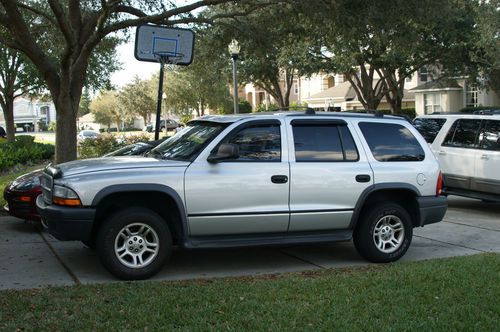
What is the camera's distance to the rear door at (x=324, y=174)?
6625mm

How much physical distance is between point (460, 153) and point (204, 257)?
20.6 ft

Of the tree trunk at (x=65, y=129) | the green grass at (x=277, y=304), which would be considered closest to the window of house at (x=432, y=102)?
the tree trunk at (x=65, y=129)

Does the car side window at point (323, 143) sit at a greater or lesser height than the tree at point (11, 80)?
lesser

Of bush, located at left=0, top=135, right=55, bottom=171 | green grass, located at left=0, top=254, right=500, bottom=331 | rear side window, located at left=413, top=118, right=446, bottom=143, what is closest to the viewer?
green grass, located at left=0, top=254, right=500, bottom=331

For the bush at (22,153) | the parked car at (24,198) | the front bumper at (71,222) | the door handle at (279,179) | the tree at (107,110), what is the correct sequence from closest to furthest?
the front bumper at (71,222), the door handle at (279,179), the parked car at (24,198), the bush at (22,153), the tree at (107,110)

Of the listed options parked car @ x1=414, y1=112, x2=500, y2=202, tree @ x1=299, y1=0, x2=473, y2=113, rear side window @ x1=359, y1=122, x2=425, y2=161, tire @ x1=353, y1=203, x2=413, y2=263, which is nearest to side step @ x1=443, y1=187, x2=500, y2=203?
parked car @ x1=414, y1=112, x2=500, y2=202

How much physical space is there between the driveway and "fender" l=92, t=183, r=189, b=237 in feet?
2.25

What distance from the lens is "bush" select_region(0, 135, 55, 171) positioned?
1881cm

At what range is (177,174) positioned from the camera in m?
6.16

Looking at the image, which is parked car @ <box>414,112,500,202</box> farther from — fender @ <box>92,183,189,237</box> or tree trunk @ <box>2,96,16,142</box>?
tree trunk @ <box>2,96,16,142</box>

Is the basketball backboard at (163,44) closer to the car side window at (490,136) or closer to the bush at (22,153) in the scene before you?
the car side window at (490,136)

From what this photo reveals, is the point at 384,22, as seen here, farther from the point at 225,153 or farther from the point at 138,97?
the point at 138,97

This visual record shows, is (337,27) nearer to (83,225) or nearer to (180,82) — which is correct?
(83,225)

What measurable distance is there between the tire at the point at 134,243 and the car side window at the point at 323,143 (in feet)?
5.94
